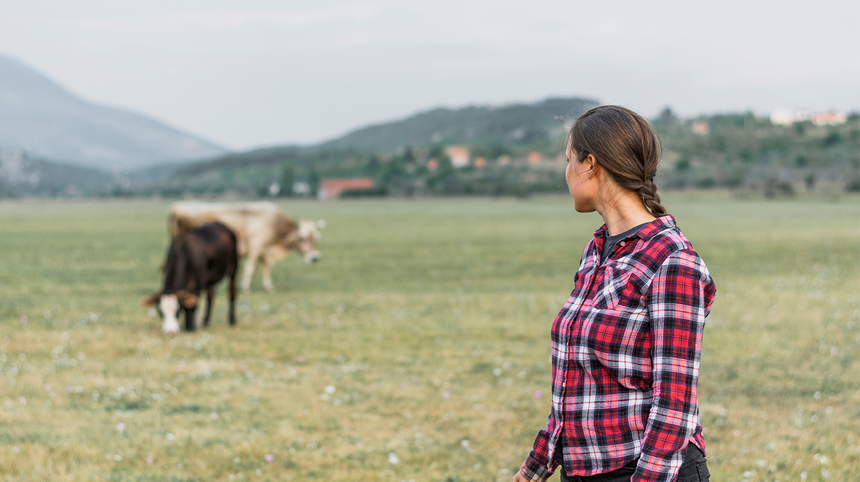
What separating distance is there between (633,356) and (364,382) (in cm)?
691

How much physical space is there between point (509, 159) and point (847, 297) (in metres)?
149

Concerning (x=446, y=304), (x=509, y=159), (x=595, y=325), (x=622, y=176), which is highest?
(x=509, y=159)

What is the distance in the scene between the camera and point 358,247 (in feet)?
114

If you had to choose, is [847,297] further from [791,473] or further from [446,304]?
[791,473]

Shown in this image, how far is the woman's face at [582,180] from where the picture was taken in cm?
259

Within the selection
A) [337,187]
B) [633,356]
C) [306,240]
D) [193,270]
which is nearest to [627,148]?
[633,356]

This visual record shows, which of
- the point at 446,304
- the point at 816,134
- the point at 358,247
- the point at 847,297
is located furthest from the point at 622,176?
the point at 816,134

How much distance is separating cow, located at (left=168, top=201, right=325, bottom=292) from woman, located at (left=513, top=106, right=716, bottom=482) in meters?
17.1

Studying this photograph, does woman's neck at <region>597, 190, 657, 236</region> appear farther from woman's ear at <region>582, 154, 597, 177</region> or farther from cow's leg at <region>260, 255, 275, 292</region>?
cow's leg at <region>260, 255, 275, 292</region>

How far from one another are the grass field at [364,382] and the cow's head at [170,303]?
263 mm

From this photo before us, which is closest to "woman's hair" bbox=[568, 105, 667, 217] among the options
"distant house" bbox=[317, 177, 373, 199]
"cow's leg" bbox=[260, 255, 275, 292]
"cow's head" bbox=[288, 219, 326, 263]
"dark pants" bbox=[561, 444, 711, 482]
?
"dark pants" bbox=[561, 444, 711, 482]

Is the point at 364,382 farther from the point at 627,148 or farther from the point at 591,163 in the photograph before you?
the point at 627,148

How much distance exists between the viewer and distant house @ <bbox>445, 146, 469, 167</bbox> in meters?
161

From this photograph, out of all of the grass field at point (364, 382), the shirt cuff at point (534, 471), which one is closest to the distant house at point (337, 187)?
the grass field at point (364, 382)
